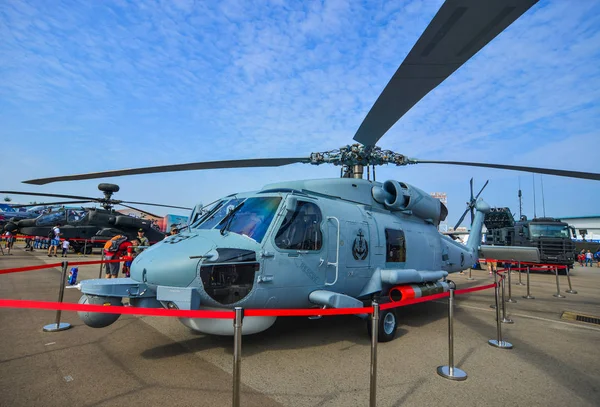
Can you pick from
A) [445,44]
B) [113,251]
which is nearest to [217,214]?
[445,44]

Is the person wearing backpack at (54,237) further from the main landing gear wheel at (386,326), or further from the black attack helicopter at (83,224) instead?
the main landing gear wheel at (386,326)

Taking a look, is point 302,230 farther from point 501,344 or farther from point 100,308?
point 501,344

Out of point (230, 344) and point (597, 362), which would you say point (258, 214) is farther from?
point (597, 362)

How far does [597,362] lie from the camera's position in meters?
4.41

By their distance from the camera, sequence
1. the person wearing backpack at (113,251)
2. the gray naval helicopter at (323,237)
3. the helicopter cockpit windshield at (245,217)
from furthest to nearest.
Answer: the person wearing backpack at (113,251) < the helicopter cockpit windshield at (245,217) < the gray naval helicopter at (323,237)

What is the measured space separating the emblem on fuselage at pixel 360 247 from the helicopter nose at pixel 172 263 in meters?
2.35

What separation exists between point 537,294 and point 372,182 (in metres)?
8.16

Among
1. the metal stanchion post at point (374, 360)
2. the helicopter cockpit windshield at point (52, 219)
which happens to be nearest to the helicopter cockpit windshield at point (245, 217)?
the metal stanchion post at point (374, 360)

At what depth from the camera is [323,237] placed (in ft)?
16.0

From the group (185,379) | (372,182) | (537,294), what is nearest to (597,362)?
(372,182)

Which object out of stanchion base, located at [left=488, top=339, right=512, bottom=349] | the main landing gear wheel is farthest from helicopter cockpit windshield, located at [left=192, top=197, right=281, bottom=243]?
stanchion base, located at [left=488, top=339, right=512, bottom=349]

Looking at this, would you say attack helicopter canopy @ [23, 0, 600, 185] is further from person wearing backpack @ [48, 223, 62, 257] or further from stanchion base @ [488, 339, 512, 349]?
person wearing backpack @ [48, 223, 62, 257]

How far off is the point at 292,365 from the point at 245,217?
6.51ft

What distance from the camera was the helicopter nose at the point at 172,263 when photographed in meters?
3.75
